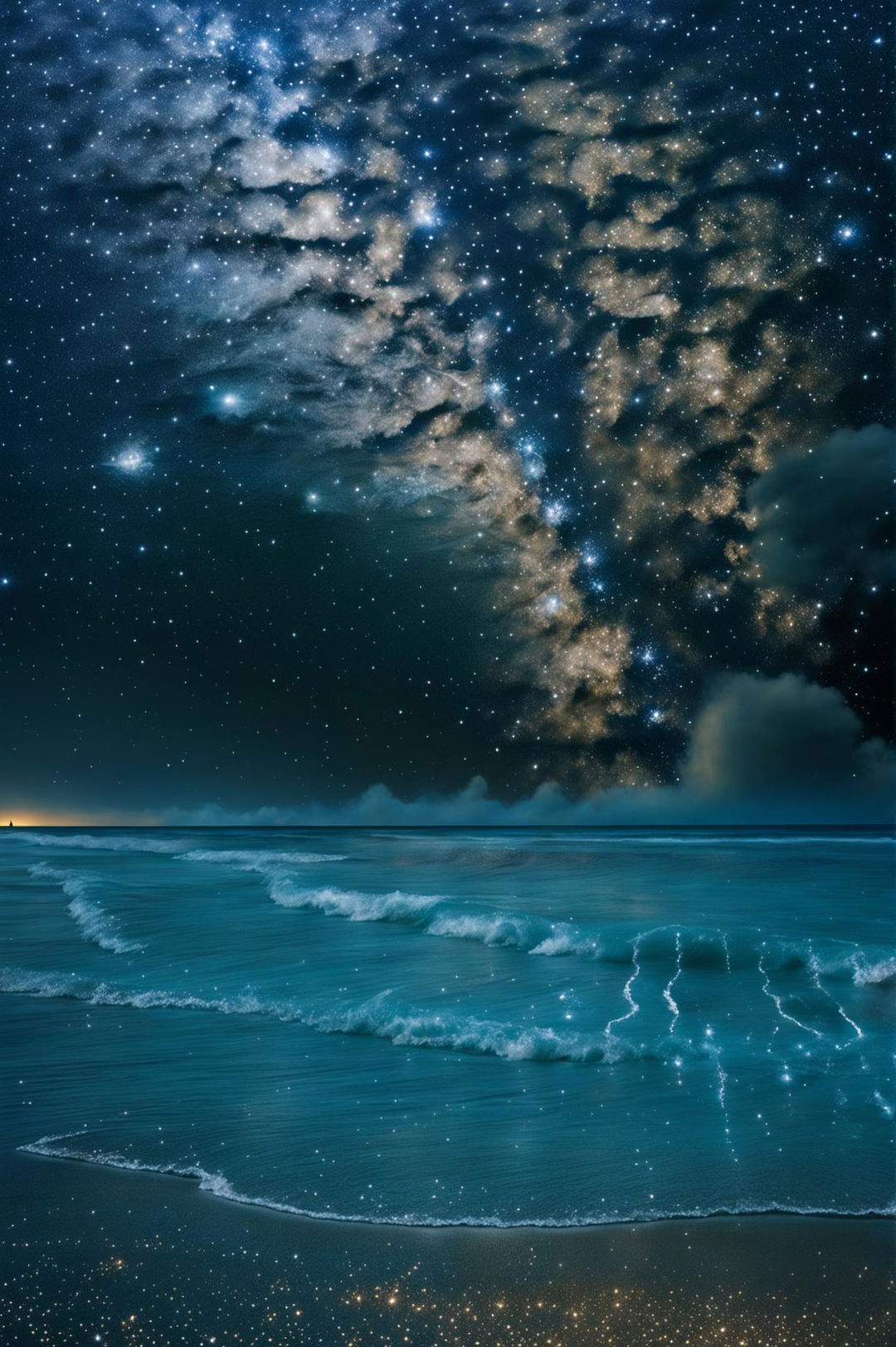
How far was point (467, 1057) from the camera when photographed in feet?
17.8

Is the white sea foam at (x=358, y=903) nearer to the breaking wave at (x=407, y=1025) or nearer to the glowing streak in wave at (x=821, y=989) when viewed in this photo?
the glowing streak in wave at (x=821, y=989)

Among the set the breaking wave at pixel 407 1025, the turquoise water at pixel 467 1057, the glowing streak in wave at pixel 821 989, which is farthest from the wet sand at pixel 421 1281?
the glowing streak in wave at pixel 821 989

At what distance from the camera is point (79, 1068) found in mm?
5152

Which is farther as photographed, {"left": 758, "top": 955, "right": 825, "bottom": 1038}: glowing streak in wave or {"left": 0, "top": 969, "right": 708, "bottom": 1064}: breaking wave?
{"left": 758, "top": 955, "right": 825, "bottom": 1038}: glowing streak in wave

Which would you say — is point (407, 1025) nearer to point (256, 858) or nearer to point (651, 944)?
point (651, 944)

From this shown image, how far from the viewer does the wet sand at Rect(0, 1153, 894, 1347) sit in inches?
97.0

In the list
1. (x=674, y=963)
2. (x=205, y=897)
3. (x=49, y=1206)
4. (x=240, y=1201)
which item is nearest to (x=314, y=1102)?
(x=240, y=1201)

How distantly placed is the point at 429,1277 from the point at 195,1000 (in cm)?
477

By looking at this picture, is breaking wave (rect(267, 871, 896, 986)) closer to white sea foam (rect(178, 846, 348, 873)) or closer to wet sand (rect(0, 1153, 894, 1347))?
wet sand (rect(0, 1153, 894, 1347))

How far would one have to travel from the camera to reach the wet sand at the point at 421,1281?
2463 mm

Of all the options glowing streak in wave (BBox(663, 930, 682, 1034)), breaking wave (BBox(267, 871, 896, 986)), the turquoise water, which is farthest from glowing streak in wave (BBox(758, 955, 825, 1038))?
glowing streak in wave (BBox(663, 930, 682, 1034))

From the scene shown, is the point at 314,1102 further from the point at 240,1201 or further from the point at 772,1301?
the point at 772,1301

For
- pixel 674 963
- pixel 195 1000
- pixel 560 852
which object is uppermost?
pixel 195 1000

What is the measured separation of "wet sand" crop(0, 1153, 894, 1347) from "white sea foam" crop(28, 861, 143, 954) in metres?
6.98
